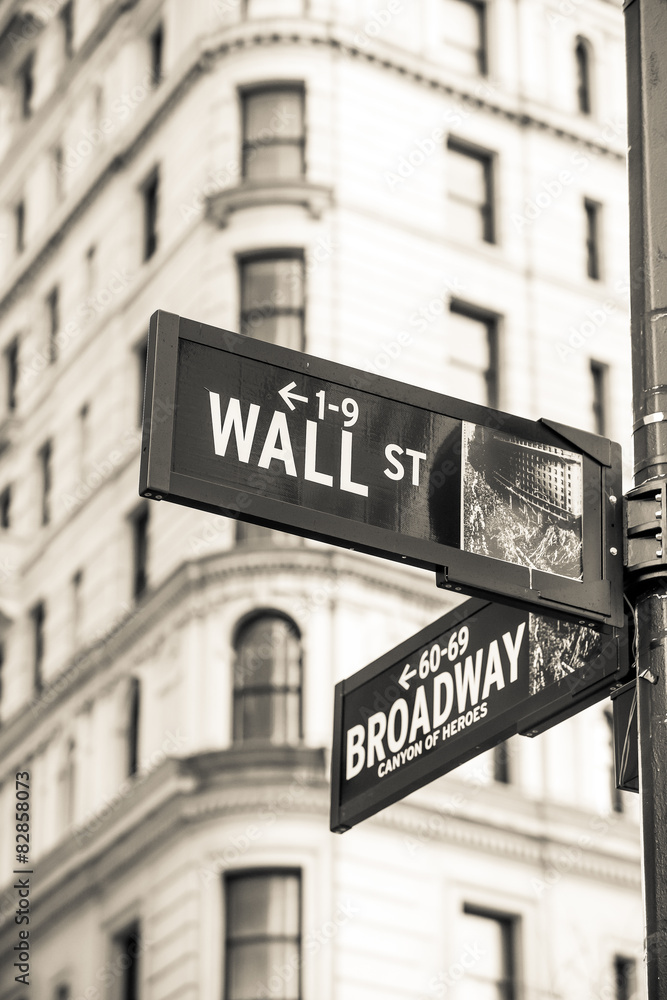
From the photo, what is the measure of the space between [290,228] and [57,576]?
323 inches

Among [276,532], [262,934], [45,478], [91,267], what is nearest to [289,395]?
[262,934]

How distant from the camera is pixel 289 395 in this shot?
5113mm

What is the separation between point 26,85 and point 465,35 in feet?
38.5

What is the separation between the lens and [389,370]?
1145 inches

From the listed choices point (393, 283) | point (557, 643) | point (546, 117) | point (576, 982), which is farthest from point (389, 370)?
point (557, 643)

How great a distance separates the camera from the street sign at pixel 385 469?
486cm

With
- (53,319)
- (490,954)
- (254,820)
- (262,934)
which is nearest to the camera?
(262,934)

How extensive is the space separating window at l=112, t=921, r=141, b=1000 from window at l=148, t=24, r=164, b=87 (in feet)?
48.8

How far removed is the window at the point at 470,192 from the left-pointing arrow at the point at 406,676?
1029 inches

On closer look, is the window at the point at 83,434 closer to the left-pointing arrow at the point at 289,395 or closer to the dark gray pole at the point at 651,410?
the dark gray pole at the point at 651,410

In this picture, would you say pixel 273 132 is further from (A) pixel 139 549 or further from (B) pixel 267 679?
(B) pixel 267 679

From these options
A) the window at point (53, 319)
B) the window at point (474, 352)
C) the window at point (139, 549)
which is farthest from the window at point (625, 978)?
the window at point (53, 319)

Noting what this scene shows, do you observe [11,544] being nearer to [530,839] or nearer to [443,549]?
[530,839]

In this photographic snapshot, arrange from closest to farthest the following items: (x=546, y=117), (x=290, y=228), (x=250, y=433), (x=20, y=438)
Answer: (x=250, y=433), (x=290, y=228), (x=546, y=117), (x=20, y=438)
